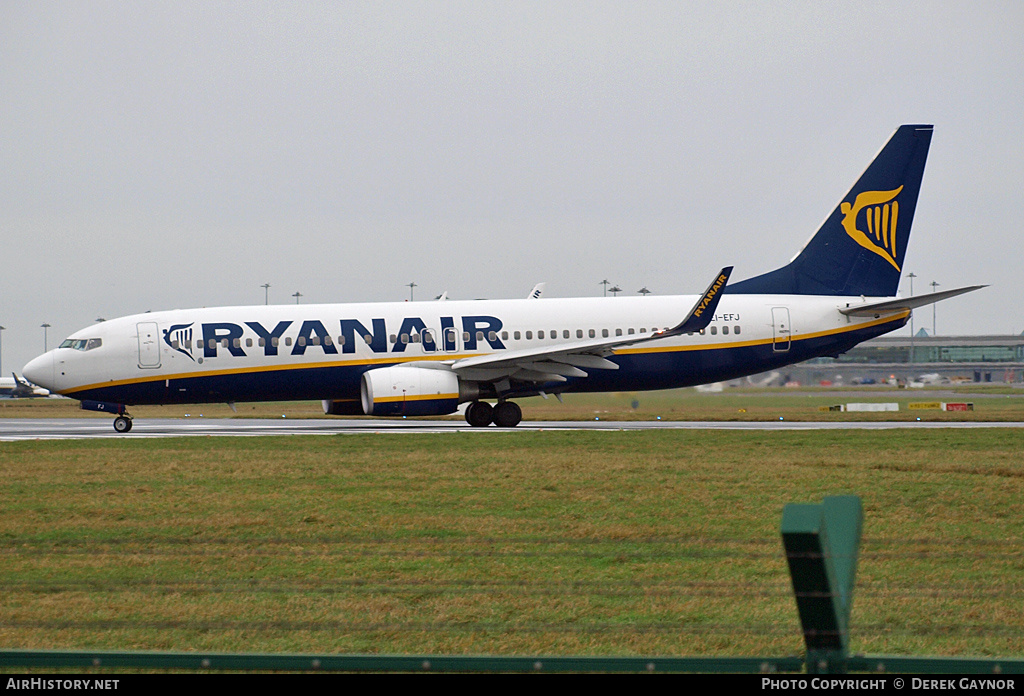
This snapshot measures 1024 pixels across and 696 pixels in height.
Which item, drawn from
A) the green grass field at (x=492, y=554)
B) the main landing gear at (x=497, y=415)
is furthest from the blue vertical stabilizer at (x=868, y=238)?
the green grass field at (x=492, y=554)

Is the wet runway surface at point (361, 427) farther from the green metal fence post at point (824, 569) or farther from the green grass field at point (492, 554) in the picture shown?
the green metal fence post at point (824, 569)

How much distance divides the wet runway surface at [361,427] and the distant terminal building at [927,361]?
16.7m

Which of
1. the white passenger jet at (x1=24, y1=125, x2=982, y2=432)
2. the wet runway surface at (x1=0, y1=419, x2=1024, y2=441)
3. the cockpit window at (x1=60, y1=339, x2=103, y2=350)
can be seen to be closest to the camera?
the wet runway surface at (x1=0, y1=419, x2=1024, y2=441)

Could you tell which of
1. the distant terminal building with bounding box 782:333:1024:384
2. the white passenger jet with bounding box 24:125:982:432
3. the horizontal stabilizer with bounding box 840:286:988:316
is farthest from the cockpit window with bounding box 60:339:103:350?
the distant terminal building with bounding box 782:333:1024:384

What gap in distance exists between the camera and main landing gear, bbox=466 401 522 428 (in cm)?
3234

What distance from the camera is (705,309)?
29781mm

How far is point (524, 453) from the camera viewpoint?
22109mm

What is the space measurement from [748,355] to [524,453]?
539 inches

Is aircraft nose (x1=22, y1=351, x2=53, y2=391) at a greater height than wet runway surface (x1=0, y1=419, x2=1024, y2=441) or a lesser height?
greater

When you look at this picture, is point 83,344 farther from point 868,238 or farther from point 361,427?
point 868,238

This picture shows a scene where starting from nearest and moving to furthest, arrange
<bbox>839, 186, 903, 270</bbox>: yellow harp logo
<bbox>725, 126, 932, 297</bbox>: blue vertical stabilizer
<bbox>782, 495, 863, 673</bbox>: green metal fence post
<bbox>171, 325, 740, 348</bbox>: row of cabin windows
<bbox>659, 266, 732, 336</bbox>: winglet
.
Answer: <bbox>782, 495, 863, 673</bbox>: green metal fence post < <bbox>659, 266, 732, 336</bbox>: winglet < <bbox>171, 325, 740, 348</bbox>: row of cabin windows < <bbox>725, 126, 932, 297</bbox>: blue vertical stabilizer < <bbox>839, 186, 903, 270</bbox>: yellow harp logo

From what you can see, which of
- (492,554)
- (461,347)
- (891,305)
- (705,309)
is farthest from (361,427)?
(492,554)

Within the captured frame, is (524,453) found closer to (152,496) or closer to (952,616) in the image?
(152,496)

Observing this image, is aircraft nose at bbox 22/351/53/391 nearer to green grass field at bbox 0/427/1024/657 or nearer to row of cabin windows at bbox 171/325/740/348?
row of cabin windows at bbox 171/325/740/348
